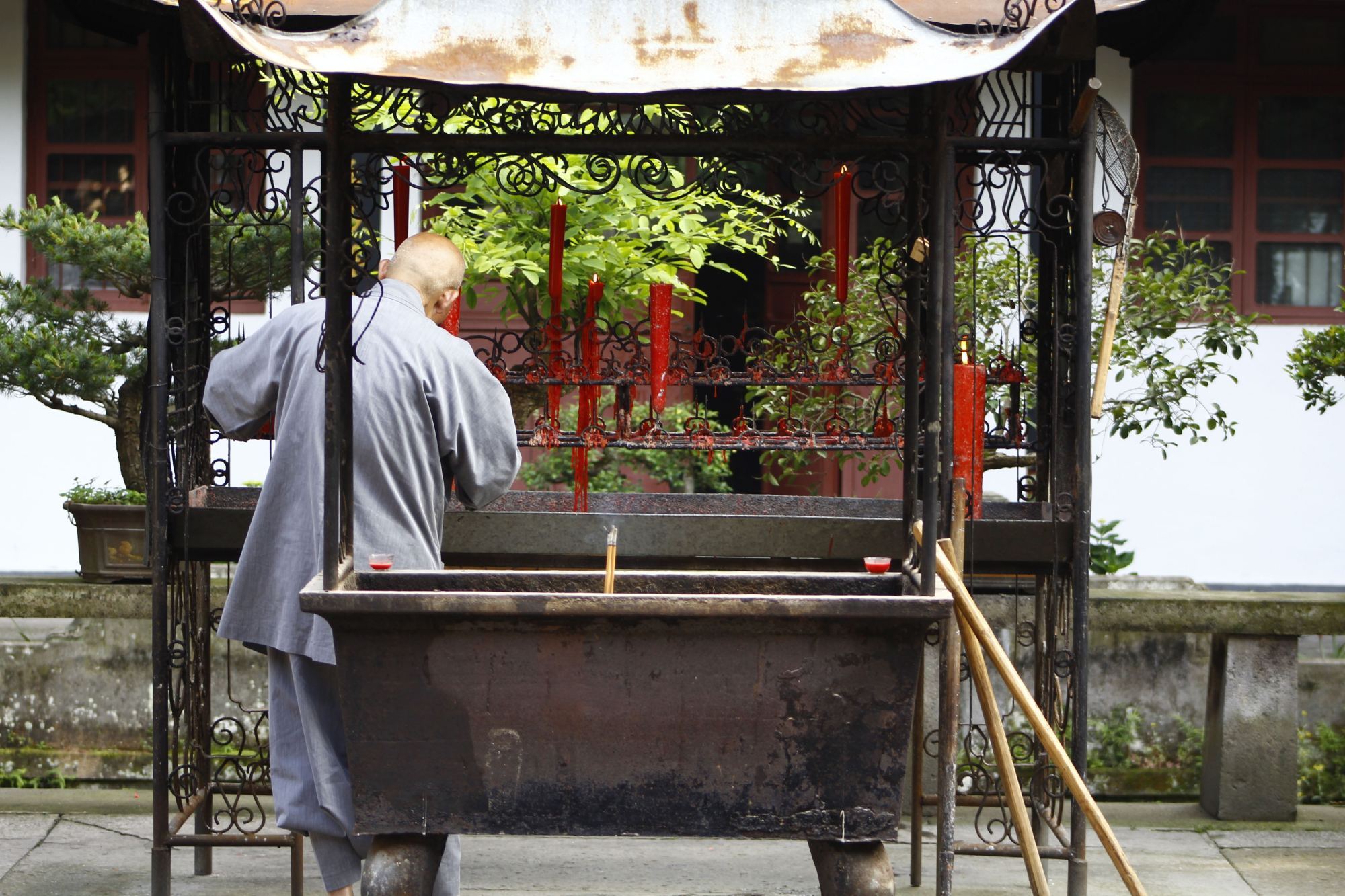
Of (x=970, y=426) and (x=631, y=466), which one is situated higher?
(x=970, y=426)

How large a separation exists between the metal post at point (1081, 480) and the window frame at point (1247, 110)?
4883 millimetres

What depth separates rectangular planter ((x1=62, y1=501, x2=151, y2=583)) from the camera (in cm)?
604

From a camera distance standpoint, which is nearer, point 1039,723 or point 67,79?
point 1039,723

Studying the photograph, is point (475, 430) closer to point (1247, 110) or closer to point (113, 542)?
point (113, 542)

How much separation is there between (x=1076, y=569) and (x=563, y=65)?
226 centimetres

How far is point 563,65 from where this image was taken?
3.21 metres

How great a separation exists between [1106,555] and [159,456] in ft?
16.1

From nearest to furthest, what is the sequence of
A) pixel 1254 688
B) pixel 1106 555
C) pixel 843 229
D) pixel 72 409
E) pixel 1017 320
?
1. pixel 843 229
2. pixel 1254 688
3. pixel 72 409
4. pixel 1017 320
5. pixel 1106 555

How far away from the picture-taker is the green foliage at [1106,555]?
7461 millimetres

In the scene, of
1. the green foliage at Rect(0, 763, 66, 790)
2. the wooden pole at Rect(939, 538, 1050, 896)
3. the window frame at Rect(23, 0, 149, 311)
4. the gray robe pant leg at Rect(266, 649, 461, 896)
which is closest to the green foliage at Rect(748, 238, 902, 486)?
the wooden pole at Rect(939, 538, 1050, 896)

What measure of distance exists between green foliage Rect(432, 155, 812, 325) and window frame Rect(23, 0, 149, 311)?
4.04 m

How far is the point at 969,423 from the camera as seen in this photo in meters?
4.61

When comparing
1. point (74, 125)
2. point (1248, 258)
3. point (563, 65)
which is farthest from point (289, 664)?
point (1248, 258)

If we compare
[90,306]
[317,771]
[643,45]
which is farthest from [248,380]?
[90,306]
